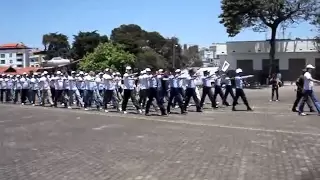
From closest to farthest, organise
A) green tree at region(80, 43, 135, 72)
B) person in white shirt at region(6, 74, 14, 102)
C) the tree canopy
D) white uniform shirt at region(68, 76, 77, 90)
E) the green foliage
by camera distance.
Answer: white uniform shirt at region(68, 76, 77, 90) < person in white shirt at region(6, 74, 14, 102) < the green foliage < green tree at region(80, 43, 135, 72) < the tree canopy

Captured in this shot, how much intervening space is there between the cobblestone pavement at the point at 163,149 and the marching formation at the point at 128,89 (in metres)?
2.71

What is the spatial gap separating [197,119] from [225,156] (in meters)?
7.34

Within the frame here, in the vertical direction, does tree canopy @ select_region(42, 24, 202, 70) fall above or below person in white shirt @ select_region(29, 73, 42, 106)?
above

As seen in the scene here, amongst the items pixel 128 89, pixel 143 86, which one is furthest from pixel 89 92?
pixel 143 86

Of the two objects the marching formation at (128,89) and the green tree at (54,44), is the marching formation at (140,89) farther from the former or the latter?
the green tree at (54,44)

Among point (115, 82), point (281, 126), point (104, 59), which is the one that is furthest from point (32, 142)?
point (104, 59)

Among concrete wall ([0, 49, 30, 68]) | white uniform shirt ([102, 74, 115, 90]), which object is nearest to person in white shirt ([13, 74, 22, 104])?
white uniform shirt ([102, 74, 115, 90])

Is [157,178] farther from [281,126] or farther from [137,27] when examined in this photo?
[137,27]

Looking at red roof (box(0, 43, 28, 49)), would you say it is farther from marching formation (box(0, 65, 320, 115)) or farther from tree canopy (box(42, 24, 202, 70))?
marching formation (box(0, 65, 320, 115))

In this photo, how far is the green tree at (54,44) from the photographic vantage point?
113644 millimetres

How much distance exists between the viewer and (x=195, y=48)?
140m

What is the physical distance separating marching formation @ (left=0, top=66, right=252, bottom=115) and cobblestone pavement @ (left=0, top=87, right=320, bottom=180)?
271 cm

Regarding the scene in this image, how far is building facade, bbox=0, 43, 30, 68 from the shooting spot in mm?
146625

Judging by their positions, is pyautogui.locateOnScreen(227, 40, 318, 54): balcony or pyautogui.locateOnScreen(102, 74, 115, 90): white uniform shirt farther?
pyautogui.locateOnScreen(227, 40, 318, 54): balcony
